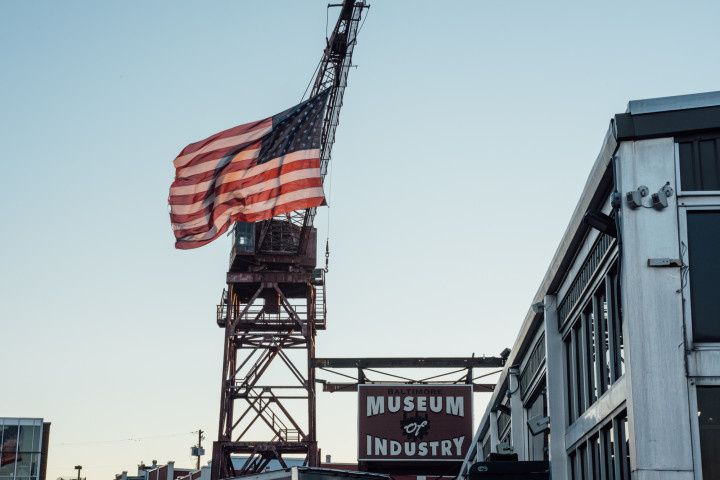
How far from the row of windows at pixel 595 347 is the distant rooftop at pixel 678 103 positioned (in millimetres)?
2829

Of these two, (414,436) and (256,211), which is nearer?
(256,211)

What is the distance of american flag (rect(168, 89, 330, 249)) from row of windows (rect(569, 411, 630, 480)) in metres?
8.82

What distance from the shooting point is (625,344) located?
1786 cm

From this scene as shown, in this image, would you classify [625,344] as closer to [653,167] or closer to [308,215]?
[653,167]

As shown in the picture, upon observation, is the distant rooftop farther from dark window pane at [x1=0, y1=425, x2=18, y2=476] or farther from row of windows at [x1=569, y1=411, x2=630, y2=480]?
dark window pane at [x1=0, y1=425, x2=18, y2=476]

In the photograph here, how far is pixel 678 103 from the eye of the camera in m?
18.2

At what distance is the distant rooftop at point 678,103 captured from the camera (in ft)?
59.5

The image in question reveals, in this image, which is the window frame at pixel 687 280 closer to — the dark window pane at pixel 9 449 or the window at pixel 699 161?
the window at pixel 699 161

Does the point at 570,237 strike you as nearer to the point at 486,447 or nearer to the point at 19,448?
the point at 486,447

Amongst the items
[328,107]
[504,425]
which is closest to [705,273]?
[504,425]

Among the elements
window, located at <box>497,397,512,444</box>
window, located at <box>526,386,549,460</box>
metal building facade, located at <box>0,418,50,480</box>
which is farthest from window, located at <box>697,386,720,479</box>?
metal building facade, located at <box>0,418,50,480</box>

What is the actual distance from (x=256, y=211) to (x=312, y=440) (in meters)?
33.3

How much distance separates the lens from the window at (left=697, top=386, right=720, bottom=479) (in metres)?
16.9

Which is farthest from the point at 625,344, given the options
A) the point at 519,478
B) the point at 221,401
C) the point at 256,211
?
the point at 221,401
